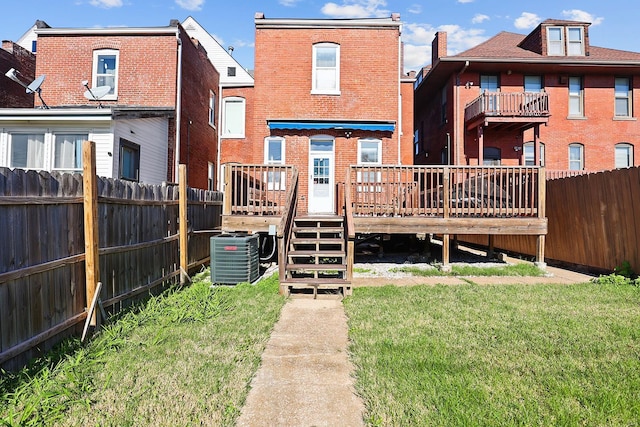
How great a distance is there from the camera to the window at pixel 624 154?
17.3 meters

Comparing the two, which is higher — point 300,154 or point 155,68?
point 155,68

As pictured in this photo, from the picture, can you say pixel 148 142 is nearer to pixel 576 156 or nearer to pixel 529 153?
pixel 529 153

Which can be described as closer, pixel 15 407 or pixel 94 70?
pixel 15 407

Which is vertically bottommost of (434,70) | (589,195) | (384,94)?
(589,195)

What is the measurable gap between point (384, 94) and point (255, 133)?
4.50 m

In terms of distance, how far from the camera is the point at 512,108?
15203 mm

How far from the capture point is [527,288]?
655 centimetres

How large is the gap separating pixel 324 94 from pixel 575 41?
47.0ft

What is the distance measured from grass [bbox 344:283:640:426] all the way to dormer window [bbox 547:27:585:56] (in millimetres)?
16097

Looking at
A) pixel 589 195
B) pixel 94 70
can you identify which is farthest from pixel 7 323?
pixel 94 70

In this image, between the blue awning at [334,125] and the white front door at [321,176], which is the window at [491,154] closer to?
the blue awning at [334,125]

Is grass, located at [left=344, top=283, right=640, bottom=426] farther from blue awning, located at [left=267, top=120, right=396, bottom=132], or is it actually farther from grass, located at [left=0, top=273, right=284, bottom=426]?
blue awning, located at [left=267, top=120, right=396, bottom=132]

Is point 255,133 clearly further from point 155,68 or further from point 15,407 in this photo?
point 15,407

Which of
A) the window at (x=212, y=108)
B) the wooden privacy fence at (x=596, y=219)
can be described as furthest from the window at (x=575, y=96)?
the window at (x=212, y=108)
